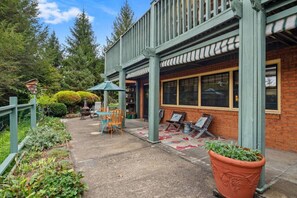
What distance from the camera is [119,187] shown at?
2.69 metres

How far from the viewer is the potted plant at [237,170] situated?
204 cm

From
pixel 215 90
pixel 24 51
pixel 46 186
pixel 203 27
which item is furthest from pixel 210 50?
pixel 24 51

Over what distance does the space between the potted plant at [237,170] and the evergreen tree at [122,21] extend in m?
23.3

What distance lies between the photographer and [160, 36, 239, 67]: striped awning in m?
2.93

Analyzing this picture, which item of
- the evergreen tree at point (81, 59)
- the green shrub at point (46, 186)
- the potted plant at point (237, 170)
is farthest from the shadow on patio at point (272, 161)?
the evergreen tree at point (81, 59)

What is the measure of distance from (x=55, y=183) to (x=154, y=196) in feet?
4.64

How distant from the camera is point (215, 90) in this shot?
5934 mm

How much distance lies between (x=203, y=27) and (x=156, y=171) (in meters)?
2.95

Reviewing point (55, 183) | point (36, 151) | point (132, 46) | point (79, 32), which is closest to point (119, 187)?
point (55, 183)

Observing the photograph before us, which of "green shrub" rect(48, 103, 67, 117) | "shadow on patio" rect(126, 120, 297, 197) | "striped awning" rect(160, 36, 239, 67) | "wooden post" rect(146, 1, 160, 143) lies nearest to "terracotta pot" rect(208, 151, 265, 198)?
"shadow on patio" rect(126, 120, 297, 197)

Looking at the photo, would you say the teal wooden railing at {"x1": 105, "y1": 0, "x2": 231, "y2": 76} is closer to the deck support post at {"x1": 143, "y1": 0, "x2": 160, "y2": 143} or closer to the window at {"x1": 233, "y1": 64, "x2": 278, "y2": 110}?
the deck support post at {"x1": 143, "y1": 0, "x2": 160, "y2": 143}

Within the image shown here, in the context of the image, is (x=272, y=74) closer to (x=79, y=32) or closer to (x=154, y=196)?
(x=154, y=196)

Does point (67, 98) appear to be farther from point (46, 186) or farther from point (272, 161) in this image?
point (272, 161)

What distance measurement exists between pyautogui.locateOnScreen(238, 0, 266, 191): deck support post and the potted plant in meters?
0.32
